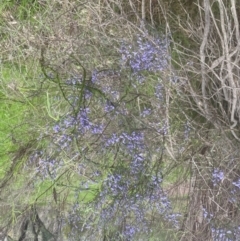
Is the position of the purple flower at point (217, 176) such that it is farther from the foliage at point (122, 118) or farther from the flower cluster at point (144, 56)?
the flower cluster at point (144, 56)

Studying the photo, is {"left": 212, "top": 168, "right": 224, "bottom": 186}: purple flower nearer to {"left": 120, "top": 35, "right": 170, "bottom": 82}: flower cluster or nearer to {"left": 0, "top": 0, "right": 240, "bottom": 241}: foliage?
{"left": 0, "top": 0, "right": 240, "bottom": 241}: foliage

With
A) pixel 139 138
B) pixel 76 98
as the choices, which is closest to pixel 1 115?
pixel 76 98

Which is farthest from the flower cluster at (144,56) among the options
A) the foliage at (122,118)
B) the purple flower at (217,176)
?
the purple flower at (217,176)

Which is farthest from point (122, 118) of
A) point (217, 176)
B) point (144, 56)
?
point (217, 176)

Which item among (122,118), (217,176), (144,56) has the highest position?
(144,56)

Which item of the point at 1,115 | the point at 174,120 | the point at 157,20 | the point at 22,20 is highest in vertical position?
the point at 22,20

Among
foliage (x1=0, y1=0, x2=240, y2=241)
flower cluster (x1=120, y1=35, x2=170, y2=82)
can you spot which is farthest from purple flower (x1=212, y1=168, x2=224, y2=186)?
flower cluster (x1=120, y1=35, x2=170, y2=82)

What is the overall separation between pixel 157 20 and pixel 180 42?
0.14 meters

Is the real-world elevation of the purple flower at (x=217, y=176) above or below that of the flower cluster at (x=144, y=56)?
below

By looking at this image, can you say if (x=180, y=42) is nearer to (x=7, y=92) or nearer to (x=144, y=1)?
(x=144, y=1)

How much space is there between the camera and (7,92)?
1.48 metres

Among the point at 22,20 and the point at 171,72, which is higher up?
the point at 22,20

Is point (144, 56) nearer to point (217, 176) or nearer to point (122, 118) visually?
point (122, 118)

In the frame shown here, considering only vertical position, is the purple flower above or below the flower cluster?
below
